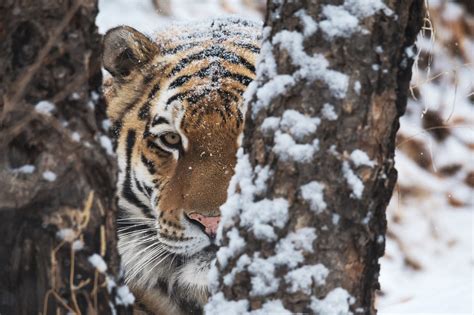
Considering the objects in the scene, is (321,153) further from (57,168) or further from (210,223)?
(210,223)

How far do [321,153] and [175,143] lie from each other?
3.98 feet

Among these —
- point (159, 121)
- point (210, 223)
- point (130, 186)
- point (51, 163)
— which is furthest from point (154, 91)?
point (51, 163)

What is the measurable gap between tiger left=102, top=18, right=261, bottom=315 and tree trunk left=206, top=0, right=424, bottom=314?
33.6 inches

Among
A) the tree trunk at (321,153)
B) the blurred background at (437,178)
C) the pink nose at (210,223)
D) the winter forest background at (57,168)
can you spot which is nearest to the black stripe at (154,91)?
the pink nose at (210,223)

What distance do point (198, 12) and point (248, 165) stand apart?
19.2 ft

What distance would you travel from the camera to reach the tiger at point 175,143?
265cm

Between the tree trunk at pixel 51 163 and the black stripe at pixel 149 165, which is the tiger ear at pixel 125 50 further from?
the tree trunk at pixel 51 163

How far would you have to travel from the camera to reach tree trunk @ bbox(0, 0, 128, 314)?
1.72 metres

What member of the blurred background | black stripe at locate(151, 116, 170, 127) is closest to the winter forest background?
black stripe at locate(151, 116, 170, 127)

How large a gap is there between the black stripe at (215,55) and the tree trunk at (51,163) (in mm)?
1216

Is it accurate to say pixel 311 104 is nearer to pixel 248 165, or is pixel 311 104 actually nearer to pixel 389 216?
pixel 248 165

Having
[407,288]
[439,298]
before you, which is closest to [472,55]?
[407,288]

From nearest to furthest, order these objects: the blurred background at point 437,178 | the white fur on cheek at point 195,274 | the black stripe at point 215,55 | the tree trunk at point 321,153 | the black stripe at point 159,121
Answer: the tree trunk at point 321,153
the white fur on cheek at point 195,274
the black stripe at point 159,121
the black stripe at point 215,55
the blurred background at point 437,178

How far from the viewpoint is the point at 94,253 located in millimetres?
1785
